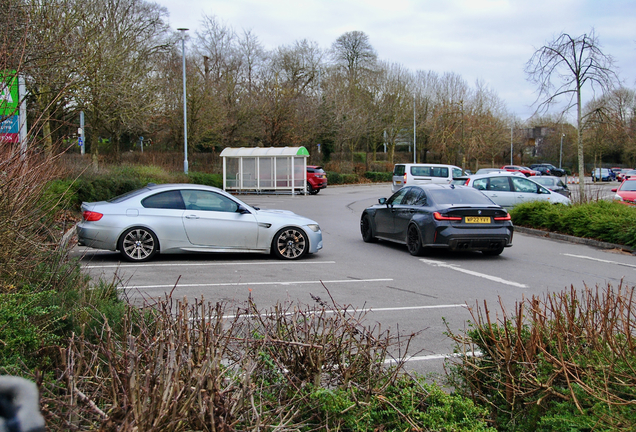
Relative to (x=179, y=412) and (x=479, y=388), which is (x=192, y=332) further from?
(x=479, y=388)

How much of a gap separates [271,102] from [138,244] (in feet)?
122

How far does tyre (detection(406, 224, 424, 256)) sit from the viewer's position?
11953 millimetres

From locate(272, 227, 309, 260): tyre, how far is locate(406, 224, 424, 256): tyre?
2396 millimetres

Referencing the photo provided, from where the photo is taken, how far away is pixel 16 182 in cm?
539

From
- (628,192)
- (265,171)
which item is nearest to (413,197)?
(628,192)

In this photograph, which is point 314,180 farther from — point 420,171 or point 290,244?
point 290,244

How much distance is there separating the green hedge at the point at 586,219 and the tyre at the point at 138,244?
10.9 m

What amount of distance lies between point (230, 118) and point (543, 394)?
43.5 meters

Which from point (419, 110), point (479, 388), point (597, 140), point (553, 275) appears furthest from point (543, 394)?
point (597, 140)

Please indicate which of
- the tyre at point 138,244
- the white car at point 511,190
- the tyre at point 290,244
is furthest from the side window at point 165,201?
the white car at point 511,190

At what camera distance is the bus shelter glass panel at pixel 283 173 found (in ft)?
117

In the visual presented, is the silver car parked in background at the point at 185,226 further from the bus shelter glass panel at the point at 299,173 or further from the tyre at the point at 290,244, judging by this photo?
the bus shelter glass panel at the point at 299,173

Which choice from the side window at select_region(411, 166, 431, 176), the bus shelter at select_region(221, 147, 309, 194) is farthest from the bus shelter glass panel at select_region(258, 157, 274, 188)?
the side window at select_region(411, 166, 431, 176)

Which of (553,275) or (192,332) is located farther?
(553,275)
